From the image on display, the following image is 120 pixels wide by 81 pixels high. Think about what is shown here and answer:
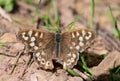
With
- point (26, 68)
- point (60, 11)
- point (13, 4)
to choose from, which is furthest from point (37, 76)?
point (60, 11)

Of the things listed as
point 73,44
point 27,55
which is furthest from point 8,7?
point 73,44

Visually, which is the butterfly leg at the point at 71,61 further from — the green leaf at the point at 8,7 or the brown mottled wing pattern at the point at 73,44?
the green leaf at the point at 8,7

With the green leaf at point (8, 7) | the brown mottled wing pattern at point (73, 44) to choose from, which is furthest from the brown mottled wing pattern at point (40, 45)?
the green leaf at point (8, 7)

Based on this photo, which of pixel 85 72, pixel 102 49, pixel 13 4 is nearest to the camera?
pixel 85 72

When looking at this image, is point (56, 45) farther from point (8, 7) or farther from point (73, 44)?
point (8, 7)

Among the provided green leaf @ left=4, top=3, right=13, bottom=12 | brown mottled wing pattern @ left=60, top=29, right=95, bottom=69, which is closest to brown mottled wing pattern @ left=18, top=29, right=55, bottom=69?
brown mottled wing pattern @ left=60, top=29, right=95, bottom=69

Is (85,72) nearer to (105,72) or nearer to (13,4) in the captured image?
(105,72)

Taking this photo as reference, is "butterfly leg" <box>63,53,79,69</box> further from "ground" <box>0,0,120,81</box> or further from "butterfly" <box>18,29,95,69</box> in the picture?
"ground" <box>0,0,120,81</box>
